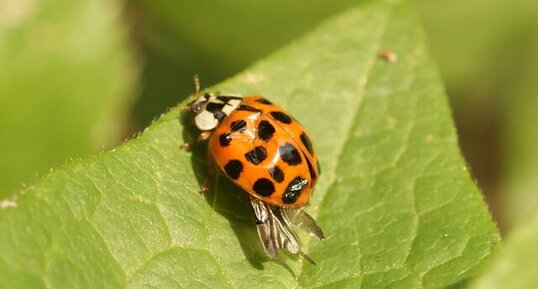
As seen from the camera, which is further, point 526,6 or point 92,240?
point 526,6

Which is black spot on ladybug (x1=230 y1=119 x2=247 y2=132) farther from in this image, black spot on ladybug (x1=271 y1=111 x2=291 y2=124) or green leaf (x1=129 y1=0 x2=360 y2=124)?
green leaf (x1=129 y1=0 x2=360 y2=124)

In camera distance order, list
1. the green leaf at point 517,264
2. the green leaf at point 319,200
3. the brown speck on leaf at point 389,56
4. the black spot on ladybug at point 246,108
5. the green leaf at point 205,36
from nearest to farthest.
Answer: the green leaf at point 517,264 → the green leaf at point 319,200 → the black spot on ladybug at point 246,108 → the brown speck on leaf at point 389,56 → the green leaf at point 205,36

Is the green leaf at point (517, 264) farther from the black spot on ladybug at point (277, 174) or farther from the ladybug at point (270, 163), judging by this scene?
the black spot on ladybug at point (277, 174)

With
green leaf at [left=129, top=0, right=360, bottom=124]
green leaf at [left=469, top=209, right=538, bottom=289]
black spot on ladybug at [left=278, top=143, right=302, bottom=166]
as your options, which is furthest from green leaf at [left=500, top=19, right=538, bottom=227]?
green leaf at [left=469, top=209, right=538, bottom=289]

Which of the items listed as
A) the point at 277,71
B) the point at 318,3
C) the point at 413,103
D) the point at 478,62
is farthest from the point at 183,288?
the point at 478,62

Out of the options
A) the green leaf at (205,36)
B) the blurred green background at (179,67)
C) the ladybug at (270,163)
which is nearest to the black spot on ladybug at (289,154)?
the ladybug at (270,163)

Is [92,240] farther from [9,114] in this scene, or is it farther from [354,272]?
[9,114]

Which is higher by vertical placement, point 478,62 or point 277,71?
point 277,71
